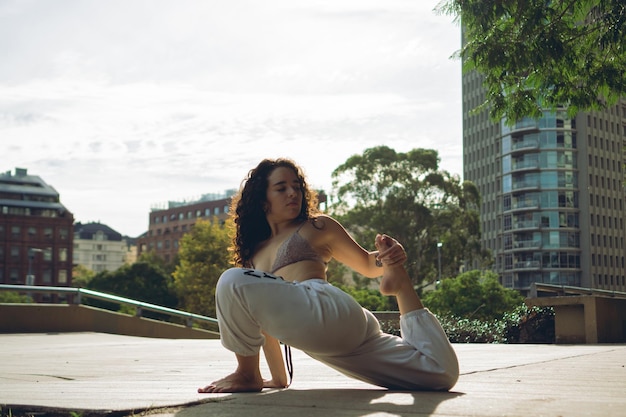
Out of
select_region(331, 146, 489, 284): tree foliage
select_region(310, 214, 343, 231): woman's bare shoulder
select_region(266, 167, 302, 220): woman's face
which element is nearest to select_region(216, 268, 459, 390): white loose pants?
select_region(310, 214, 343, 231): woman's bare shoulder

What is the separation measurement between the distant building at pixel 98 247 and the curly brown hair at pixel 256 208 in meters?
169

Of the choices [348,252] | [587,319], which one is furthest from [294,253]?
[587,319]

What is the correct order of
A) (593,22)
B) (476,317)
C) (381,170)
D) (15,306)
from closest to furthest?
(593,22), (15,306), (476,317), (381,170)

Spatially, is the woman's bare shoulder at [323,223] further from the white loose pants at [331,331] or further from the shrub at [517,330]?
the shrub at [517,330]

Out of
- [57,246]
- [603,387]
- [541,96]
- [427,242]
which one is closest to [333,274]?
[427,242]

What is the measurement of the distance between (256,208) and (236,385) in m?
0.90

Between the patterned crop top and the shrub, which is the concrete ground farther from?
the shrub

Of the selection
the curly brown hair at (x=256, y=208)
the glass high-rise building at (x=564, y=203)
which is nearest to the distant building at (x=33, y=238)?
the glass high-rise building at (x=564, y=203)

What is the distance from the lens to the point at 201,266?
175ft

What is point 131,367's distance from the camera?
626 centimetres

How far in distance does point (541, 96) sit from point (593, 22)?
77cm

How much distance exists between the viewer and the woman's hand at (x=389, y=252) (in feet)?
12.1

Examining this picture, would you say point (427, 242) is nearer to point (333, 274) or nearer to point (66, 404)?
point (333, 274)

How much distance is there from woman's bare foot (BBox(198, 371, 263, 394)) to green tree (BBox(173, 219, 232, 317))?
48.2 meters
